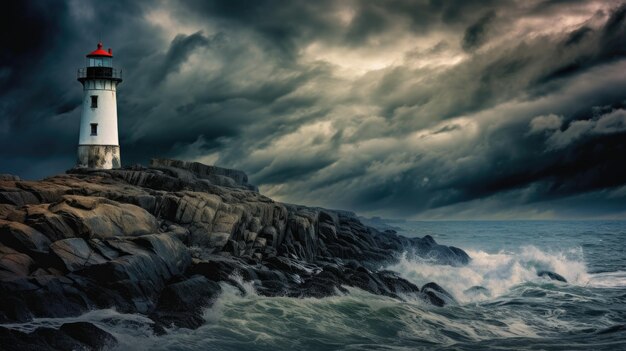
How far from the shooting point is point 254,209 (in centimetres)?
2823

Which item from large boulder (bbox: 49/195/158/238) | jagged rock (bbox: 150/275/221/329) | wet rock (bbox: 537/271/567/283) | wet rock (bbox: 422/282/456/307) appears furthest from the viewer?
wet rock (bbox: 537/271/567/283)

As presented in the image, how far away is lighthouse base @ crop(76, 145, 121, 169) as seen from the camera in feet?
123

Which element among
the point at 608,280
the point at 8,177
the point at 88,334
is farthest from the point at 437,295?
the point at 8,177

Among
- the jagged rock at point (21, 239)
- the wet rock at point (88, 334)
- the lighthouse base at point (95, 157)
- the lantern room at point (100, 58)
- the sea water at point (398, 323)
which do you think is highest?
the lantern room at point (100, 58)

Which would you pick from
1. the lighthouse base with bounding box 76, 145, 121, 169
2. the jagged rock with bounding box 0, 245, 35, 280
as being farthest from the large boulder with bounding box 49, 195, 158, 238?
the lighthouse base with bounding box 76, 145, 121, 169

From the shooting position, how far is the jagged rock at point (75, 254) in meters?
16.2

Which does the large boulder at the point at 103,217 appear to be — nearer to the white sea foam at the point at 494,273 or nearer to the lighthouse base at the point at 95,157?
the white sea foam at the point at 494,273

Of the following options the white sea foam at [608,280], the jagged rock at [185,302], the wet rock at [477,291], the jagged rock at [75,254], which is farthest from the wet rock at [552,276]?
the jagged rock at [75,254]

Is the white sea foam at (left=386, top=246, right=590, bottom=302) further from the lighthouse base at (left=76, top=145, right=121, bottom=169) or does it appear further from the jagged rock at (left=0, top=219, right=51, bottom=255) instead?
the lighthouse base at (left=76, top=145, right=121, bottom=169)

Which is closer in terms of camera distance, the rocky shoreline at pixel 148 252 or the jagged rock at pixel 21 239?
the rocky shoreline at pixel 148 252

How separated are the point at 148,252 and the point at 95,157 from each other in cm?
2149

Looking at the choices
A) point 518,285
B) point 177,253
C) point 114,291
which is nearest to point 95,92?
point 177,253

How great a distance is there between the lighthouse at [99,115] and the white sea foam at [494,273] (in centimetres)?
1910

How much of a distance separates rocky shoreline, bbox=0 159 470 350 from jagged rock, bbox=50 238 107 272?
35 millimetres
